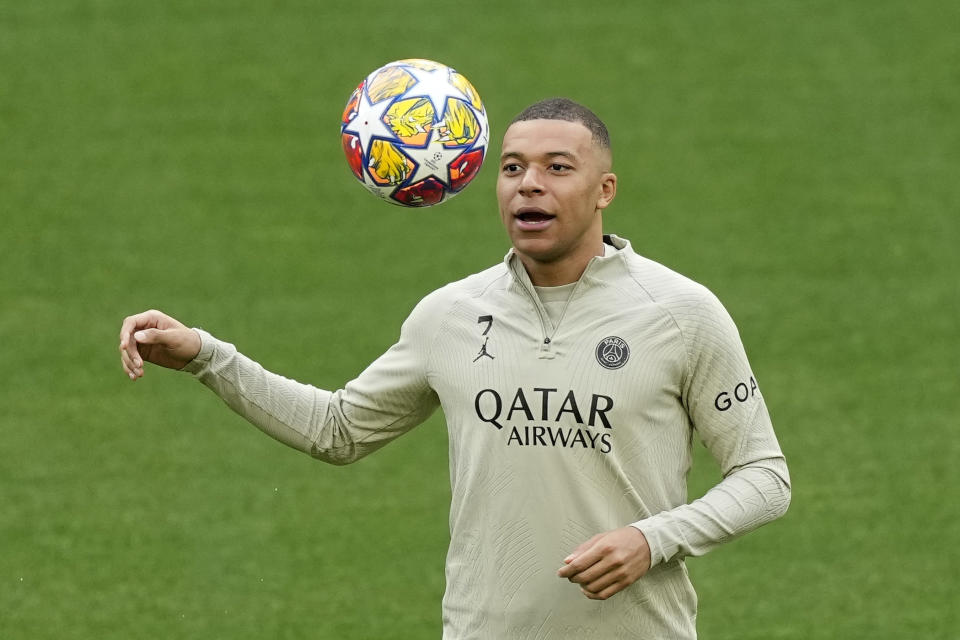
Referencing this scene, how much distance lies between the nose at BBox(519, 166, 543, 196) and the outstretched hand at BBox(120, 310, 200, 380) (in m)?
1.15

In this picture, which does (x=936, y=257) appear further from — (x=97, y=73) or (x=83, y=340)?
(x=97, y=73)

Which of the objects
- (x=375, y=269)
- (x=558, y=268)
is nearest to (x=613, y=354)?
(x=558, y=268)

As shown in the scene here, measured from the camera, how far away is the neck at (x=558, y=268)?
17.6 feet

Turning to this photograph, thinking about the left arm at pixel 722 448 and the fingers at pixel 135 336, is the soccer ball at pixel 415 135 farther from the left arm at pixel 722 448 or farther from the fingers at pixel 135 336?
the left arm at pixel 722 448

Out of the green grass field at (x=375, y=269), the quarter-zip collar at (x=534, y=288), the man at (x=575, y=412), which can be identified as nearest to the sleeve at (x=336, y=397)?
the man at (x=575, y=412)

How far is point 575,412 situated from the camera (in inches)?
203

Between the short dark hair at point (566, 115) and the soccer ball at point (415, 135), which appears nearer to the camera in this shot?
the short dark hair at point (566, 115)

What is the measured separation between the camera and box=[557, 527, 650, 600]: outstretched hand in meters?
4.89

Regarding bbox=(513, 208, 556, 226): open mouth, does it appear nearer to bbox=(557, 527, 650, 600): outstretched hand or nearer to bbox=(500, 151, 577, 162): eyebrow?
bbox=(500, 151, 577, 162): eyebrow

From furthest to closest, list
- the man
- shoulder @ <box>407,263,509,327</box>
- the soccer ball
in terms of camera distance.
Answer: the soccer ball, shoulder @ <box>407,263,509,327</box>, the man

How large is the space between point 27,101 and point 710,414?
1336cm

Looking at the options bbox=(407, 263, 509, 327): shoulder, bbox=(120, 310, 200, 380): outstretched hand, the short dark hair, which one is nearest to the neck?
bbox=(407, 263, 509, 327): shoulder

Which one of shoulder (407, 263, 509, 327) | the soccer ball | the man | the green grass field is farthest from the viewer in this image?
the green grass field

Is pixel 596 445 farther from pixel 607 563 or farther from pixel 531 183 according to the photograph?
pixel 531 183
